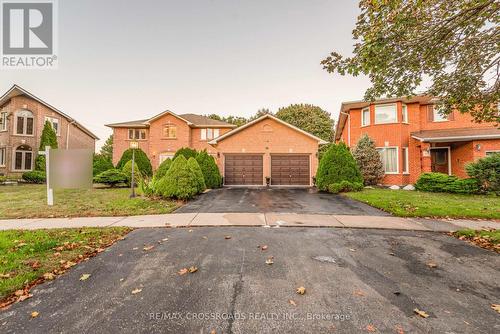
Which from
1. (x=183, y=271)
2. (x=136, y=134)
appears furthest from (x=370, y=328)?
(x=136, y=134)

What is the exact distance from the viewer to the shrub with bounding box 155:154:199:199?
32.3ft

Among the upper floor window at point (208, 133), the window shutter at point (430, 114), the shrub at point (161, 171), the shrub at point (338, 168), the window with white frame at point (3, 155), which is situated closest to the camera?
the shrub at point (161, 171)

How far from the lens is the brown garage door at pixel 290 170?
18859mm

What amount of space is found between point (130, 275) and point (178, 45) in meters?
16.5

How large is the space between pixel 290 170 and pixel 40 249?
1665 centimetres

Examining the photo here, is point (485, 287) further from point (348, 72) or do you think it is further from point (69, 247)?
point (69, 247)

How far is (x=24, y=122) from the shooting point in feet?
70.7

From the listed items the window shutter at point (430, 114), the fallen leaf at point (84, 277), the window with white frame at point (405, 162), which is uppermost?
the window shutter at point (430, 114)

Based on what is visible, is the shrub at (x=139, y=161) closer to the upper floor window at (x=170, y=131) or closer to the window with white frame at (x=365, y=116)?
the upper floor window at (x=170, y=131)

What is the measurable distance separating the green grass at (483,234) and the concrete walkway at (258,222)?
28 centimetres

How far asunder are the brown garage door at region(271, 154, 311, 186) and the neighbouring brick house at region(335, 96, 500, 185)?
18.4 ft

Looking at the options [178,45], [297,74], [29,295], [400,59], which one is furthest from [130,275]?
[297,74]

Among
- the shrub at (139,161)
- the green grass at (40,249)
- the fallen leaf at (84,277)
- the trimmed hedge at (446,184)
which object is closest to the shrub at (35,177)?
the shrub at (139,161)

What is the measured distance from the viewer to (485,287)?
9.93 feet
